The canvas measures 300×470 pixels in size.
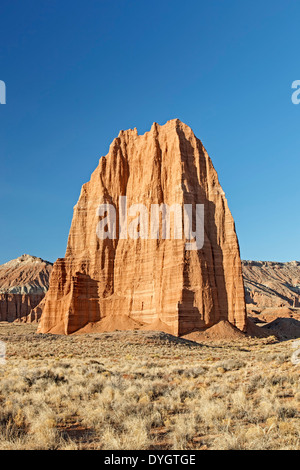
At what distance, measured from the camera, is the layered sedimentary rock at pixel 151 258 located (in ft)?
167

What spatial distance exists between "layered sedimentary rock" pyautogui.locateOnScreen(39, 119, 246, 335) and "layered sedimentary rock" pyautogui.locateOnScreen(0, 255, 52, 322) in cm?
6509

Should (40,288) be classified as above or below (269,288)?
below

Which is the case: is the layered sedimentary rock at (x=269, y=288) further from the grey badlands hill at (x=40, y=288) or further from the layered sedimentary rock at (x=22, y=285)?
the layered sedimentary rock at (x=22, y=285)

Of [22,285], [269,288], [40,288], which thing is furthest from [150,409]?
[22,285]

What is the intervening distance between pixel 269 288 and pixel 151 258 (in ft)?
384

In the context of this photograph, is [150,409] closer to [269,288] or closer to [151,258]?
[151,258]

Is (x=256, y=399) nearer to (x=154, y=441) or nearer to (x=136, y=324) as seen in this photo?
(x=154, y=441)

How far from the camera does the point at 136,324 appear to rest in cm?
5297

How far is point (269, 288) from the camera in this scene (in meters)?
160

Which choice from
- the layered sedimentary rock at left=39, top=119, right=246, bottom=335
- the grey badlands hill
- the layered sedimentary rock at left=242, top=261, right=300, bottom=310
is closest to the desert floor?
the layered sedimentary rock at left=39, top=119, right=246, bottom=335

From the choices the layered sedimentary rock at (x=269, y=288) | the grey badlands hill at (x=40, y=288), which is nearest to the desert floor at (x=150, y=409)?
the grey badlands hill at (x=40, y=288)

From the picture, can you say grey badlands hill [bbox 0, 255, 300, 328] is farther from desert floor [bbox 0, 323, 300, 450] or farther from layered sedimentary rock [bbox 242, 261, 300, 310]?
desert floor [bbox 0, 323, 300, 450]

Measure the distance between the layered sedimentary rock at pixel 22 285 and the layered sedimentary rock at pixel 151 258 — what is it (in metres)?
65.1

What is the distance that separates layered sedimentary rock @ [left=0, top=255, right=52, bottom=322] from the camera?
130625 mm
